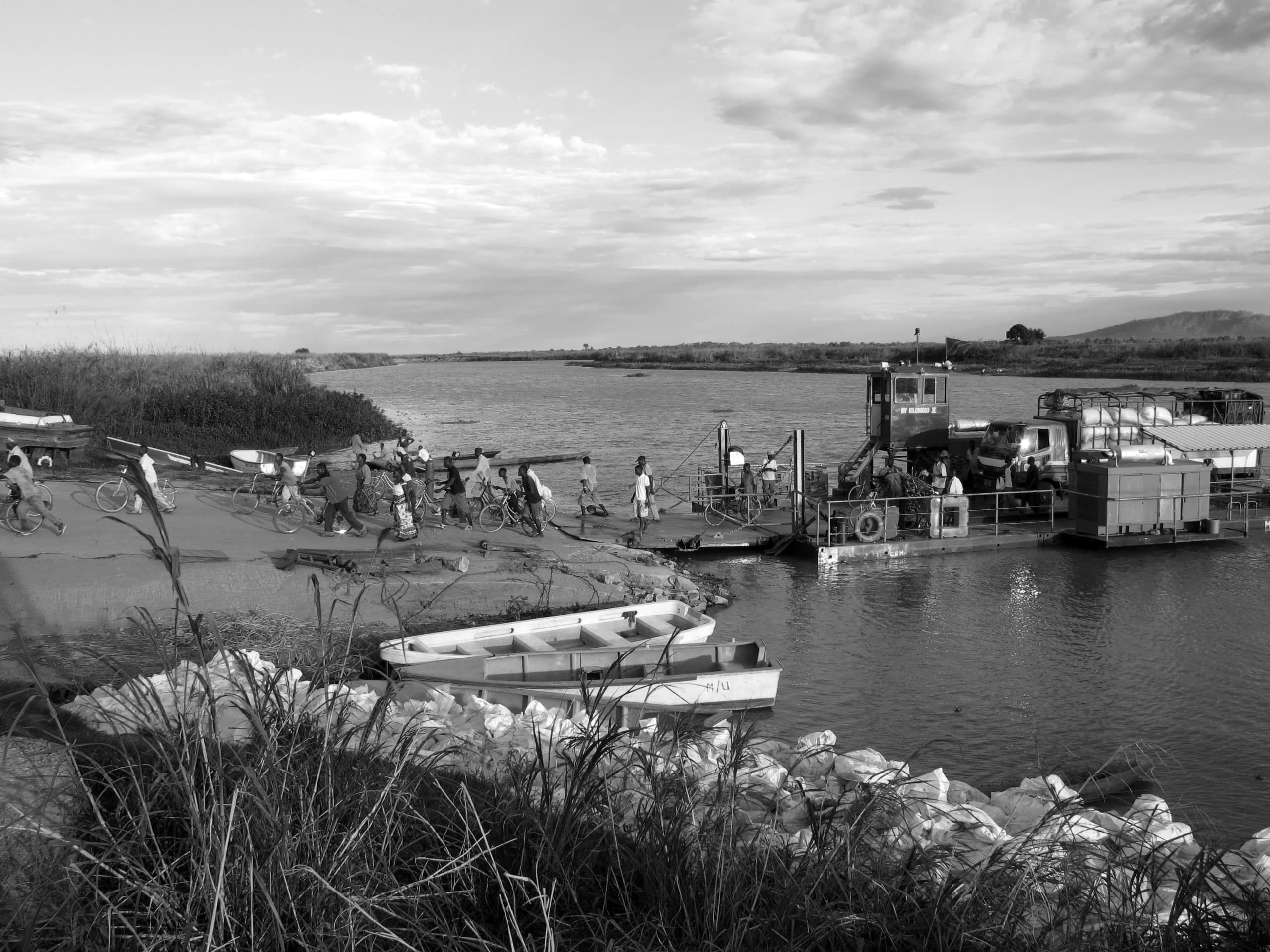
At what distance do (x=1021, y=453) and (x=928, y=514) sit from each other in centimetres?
424

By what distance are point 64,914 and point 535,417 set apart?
72079 mm

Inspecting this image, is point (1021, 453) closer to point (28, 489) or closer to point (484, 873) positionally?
point (28, 489)

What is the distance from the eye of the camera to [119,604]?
555 inches

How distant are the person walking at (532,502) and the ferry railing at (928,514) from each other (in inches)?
253

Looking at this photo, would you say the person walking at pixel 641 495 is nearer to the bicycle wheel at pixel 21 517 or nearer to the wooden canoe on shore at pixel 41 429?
the bicycle wheel at pixel 21 517

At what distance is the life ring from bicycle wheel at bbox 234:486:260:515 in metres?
13.2

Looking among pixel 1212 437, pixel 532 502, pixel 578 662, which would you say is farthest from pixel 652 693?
pixel 1212 437

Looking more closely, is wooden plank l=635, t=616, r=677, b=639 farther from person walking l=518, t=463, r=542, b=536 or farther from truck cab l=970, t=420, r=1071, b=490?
truck cab l=970, t=420, r=1071, b=490

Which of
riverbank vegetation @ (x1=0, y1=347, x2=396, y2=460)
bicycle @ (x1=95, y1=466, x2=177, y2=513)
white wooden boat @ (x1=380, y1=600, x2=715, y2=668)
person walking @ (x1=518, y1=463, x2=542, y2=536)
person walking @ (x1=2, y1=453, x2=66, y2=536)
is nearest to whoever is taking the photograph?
white wooden boat @ (x1=380, y1=600, x2=715, y2=668)

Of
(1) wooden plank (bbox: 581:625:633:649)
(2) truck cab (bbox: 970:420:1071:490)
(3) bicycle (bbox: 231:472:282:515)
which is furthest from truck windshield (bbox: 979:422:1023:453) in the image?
(3) bicycle (bbox: 231:472:282:515)

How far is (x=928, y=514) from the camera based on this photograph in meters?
24.4

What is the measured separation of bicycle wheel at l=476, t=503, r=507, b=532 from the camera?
21.1 meters

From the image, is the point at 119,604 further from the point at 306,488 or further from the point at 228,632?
the point at 306,488

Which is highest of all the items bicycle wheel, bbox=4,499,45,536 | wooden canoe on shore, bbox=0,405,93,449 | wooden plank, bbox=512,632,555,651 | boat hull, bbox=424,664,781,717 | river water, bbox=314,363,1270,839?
wooden canoe on shore, bbox=0,405,93,449
